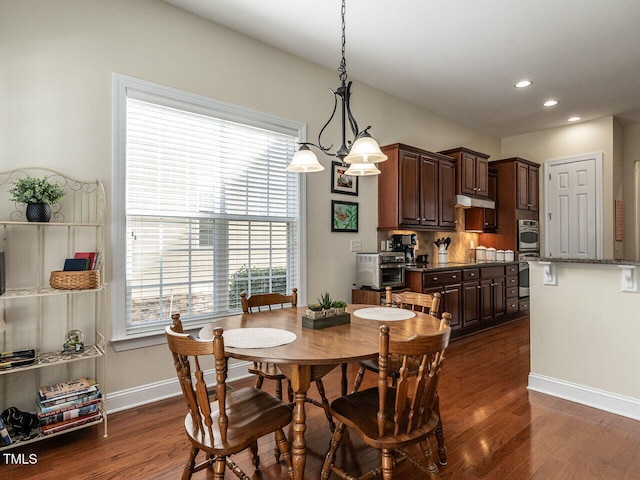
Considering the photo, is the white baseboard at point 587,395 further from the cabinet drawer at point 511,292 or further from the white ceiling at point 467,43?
the white ceiling at point 467,43

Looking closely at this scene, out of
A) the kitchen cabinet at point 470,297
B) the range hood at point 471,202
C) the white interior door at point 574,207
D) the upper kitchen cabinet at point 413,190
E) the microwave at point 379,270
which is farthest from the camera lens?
the white interior door at point 574,207

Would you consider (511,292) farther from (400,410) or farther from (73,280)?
(73,280)

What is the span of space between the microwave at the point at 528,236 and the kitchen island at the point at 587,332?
3037 mm

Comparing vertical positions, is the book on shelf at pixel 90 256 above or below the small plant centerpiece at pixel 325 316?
above

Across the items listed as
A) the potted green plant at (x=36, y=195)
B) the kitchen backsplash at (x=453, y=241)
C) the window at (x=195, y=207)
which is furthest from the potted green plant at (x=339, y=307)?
the kitchen backsplash at (x=453, y=241)

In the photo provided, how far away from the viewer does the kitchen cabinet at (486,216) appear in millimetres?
5839

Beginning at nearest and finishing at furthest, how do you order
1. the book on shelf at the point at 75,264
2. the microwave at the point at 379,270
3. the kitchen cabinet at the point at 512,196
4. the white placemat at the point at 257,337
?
the white placemat at the point at 257,337, the book on shelf at the point at 75,264, the microwave at the point at 379,270, the kitchen cabinet at the point at 512,196

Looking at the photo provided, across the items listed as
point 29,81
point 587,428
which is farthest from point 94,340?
point 587,428

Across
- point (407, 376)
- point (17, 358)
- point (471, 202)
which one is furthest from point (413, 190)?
point (17, 358)

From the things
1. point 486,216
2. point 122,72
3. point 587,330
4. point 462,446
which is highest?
point 122,72

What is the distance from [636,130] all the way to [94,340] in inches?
292

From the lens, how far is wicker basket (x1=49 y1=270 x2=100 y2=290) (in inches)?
89.6

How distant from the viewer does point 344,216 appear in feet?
13.7

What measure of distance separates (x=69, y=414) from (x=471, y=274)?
4287mm
